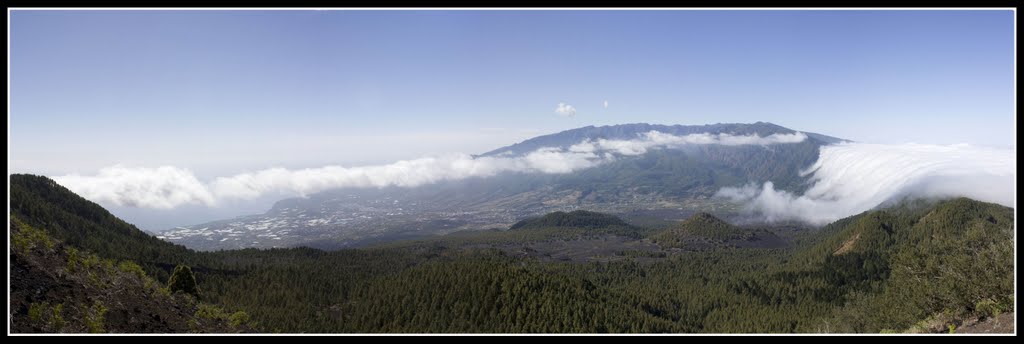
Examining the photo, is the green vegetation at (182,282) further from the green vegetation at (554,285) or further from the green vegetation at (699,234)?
the green vegetation at (699,234)

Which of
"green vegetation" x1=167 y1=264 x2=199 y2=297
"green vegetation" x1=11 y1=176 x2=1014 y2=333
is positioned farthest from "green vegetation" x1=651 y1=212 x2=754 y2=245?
"green vegetation" x1=167 y1=264 x2=199 y2=297

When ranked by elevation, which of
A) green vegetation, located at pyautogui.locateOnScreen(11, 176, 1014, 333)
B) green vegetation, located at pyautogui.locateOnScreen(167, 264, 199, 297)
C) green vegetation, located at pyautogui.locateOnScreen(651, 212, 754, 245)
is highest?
green vegetation, located at pyautogui.locateOnScreen(167, 264, 199, 297)

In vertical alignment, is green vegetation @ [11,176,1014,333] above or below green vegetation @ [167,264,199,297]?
below

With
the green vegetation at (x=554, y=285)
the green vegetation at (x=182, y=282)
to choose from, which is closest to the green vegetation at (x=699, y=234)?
the green vegetation at (x=554, y=285)

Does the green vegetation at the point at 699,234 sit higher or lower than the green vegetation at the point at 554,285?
lower

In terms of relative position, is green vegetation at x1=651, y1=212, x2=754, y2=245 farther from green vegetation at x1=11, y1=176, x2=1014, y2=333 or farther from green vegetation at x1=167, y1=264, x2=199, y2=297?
green vegetation at x1=167, y1=264, x2=199, y2=297

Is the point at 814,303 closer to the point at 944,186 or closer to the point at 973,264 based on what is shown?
the point at 973,264

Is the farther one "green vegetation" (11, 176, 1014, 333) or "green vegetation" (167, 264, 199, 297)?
"green vegetation" (167, 264, 199, 297)

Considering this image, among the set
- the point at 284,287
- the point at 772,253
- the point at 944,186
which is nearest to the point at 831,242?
the point at 772,253
